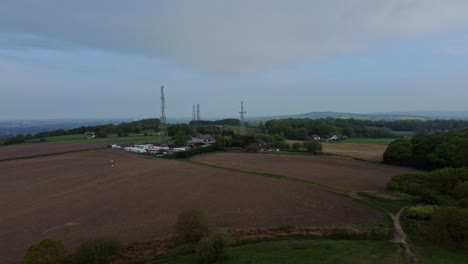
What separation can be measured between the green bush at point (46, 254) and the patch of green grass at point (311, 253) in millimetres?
4735

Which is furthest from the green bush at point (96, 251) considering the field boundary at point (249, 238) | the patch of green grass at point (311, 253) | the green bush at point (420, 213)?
the green bush at point (420, 213)

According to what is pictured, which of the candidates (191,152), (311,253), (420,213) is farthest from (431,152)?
(191,152)

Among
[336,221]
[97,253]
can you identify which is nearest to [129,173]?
[97,253]

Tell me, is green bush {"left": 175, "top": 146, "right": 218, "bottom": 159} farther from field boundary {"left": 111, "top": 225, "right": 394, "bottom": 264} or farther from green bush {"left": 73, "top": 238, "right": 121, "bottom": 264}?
green bush {"left": 73, "top": 238, "right": 121, "bottom": 264}

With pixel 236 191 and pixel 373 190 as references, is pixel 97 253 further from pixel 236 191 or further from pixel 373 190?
pixel 373 190

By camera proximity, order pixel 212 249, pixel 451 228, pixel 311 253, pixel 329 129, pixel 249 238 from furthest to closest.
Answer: pixel 329 129
pixel 249 238
pixel 451 228
pixel 311 253
pixel 212 249

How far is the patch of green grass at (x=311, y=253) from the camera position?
55.7 ft

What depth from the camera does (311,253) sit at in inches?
701

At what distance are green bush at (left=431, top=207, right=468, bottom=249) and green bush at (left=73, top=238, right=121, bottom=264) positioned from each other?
65.8ft

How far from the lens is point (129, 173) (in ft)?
142

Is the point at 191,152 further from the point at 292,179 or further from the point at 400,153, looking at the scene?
the point at 400,153

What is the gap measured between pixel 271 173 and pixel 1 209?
29784mm

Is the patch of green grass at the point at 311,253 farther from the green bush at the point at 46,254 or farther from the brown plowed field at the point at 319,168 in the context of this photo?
the brown plowed field at the point at 319,168

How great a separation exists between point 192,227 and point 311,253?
7.49 metres
